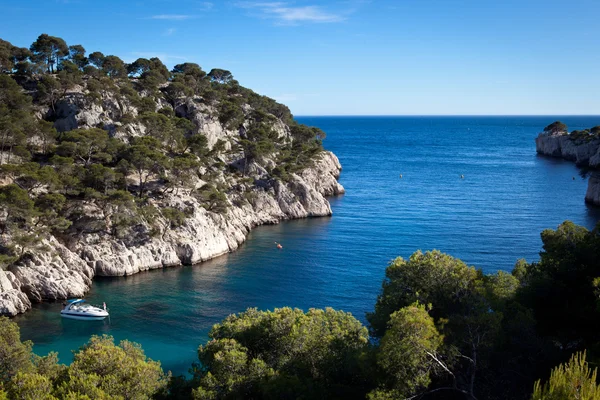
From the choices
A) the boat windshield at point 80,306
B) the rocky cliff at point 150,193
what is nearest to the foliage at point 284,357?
the boat windshield at point 80,306

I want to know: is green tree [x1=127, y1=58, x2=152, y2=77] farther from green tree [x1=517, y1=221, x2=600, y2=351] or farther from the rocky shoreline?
green tree [x1=517, y1=221, x2=600, y2=351]

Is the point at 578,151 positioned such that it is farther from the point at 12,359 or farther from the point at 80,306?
the point at 12,359

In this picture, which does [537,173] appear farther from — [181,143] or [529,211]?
[181,143]

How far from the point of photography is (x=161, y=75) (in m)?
87.9

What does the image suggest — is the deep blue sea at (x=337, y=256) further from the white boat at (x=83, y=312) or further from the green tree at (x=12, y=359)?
the green tree at (x=12, y=359)

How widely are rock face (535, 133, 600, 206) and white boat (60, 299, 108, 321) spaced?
77569 millimetres

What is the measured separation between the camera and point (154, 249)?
52156mm

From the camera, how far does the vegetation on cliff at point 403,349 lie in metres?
19.4

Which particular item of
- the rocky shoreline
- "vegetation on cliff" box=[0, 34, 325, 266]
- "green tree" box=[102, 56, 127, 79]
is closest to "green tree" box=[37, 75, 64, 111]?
"vegetation on cliff" box=[0, 34, 325, 266]

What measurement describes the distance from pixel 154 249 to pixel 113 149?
15.6m

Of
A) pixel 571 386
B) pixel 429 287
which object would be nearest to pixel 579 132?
pixel 429 287

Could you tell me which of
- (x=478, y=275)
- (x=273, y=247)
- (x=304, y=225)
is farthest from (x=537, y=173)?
(x=478, y=275)

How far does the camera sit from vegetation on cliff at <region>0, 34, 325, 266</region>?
49.3 metres

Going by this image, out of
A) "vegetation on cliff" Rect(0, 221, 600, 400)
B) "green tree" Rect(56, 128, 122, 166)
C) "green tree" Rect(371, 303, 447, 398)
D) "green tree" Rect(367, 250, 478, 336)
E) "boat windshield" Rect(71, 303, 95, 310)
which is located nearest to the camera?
"green tree" Rect(371, 303, 447, 398)
